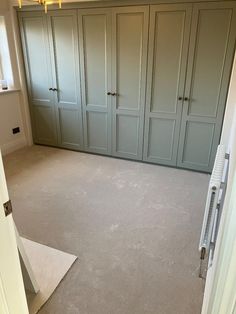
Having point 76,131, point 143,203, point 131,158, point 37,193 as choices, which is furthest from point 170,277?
point 76,131

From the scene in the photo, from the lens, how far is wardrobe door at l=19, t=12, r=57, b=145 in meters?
3.45

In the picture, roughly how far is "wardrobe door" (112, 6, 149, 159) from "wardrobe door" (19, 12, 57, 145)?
1056 mm

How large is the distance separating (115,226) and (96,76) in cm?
210

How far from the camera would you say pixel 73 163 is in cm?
358

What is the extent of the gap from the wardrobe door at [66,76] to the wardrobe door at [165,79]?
106 cm

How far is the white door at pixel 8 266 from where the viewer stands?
938 mm

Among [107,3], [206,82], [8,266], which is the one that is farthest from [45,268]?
[107,3]

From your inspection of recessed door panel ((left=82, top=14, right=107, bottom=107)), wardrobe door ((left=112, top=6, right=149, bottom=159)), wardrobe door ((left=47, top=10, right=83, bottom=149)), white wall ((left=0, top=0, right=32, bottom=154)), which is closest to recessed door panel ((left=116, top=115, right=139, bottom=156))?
wardrobe door ((left=112, top=6, right=149, bottom=159))

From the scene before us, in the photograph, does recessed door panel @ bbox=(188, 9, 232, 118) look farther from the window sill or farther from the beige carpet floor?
the window sill

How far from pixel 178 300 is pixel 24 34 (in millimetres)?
3787

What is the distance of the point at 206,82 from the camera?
2.91 m

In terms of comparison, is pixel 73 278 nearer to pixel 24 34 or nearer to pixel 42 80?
pixel 42 80

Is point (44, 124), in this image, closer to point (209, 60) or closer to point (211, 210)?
point (209, 60)

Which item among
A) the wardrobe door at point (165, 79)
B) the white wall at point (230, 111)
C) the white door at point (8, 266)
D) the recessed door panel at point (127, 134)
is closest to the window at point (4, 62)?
the recessed door panel at point (127, 134)
